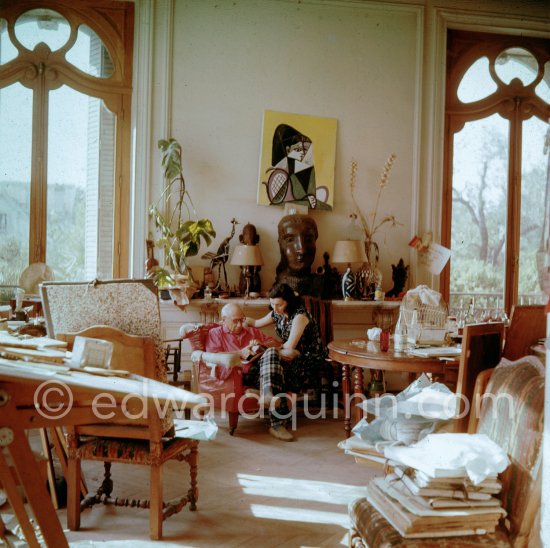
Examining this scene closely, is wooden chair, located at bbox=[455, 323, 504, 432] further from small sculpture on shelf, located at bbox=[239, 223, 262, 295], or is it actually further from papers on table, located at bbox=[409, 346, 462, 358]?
small sculpture on shelf, located at bbox=[239, 223, 262, 295]

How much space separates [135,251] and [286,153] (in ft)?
6.13

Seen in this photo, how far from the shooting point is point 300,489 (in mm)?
3799

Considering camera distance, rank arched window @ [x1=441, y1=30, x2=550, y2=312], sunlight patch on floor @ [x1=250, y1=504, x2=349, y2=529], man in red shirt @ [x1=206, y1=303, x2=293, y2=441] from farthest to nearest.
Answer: arched window @ [x1=441, y1=30, x2=550, y2=312]
man in red shirt @ [x1=206, y1=303, x2=293, y2=441]
sunlight patch on floor @ [x1=250, y1=504, x2=349, y2=529]

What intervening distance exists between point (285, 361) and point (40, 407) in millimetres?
3393

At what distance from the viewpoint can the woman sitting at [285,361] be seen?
495 centimetres

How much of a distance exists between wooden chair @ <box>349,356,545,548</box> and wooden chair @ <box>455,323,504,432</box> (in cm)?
80

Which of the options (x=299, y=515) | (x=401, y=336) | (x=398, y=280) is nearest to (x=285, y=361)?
(x=401, y=336)

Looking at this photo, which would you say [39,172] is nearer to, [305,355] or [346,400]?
[305,355]

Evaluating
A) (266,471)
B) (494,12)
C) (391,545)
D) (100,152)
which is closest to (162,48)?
(100,152)

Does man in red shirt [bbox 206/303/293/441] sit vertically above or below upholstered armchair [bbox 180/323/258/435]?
above

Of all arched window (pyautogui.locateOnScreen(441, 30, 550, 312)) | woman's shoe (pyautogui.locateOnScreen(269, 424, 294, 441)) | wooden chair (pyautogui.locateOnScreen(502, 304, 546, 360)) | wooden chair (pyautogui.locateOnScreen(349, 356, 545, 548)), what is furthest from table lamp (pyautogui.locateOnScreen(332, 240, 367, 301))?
wooden chair (pyautogui.locateOnScreen(349, 356, 545, 548))

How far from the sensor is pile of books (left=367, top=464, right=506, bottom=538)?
1.94 meters

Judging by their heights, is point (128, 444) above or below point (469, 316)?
below

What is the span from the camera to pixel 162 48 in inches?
251
